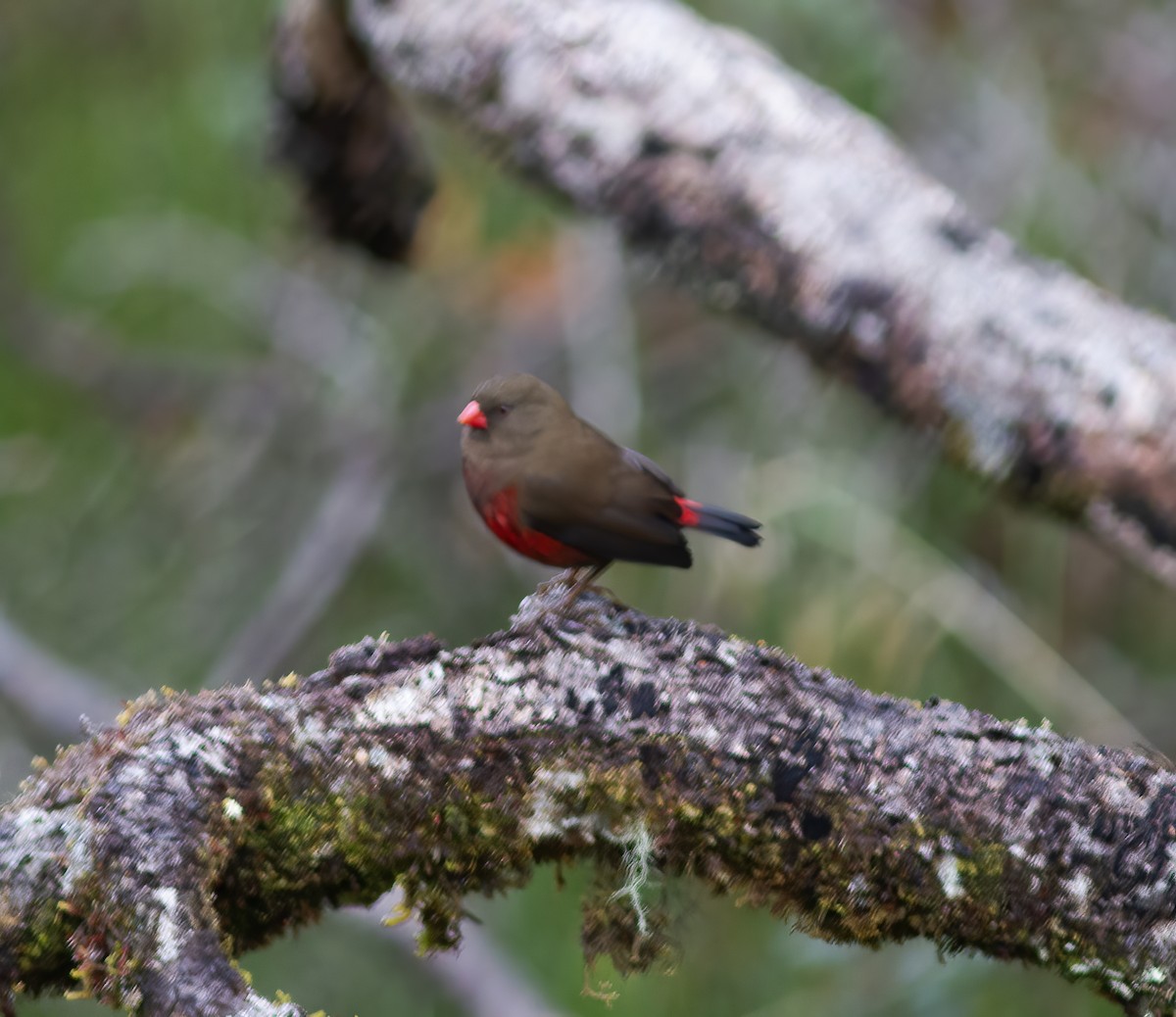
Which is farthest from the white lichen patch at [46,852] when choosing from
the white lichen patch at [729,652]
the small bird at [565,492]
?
the small bird at [565,492]

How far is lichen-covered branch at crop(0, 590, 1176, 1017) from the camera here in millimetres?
1791

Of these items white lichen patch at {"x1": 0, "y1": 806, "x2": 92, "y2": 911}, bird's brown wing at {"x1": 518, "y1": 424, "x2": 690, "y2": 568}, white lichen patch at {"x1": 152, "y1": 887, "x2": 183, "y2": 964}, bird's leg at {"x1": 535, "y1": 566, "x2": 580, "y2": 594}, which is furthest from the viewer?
bird's leg at {"x1": 535, "y1": 566, "x2": 580, "y2": 594}

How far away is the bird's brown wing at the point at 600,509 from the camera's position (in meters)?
2.53

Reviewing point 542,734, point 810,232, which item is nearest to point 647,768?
point 542,734

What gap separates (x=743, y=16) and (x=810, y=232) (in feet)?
8.85

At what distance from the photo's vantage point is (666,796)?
188 cm

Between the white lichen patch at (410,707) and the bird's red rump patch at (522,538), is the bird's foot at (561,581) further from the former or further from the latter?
the white lichen patch at (410,707)

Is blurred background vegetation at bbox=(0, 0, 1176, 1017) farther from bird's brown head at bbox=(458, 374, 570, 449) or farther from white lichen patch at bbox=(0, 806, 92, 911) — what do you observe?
white lichen patch at bbox=(0, 806, 92, 911)

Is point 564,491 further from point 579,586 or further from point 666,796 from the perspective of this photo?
point 666,796

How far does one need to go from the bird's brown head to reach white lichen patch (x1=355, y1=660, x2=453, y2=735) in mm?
841

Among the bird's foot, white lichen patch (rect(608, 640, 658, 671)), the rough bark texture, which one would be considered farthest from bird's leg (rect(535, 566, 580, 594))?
the rough bark texture

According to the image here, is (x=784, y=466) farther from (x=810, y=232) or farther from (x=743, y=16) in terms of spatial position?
(x=743, y=16)

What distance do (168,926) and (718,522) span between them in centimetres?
148

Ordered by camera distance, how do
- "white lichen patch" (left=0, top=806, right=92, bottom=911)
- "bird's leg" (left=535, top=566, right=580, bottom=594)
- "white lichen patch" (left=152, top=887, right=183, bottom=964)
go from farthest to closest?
1. "bird's leg" (left=535, top=566, right=580, bottom=594)
2. "white lichen patch" (left=0, top=806, right=92, bottom=911)
3. "white lichen patch" (left=152, top=887, right=183, bottom=964)
